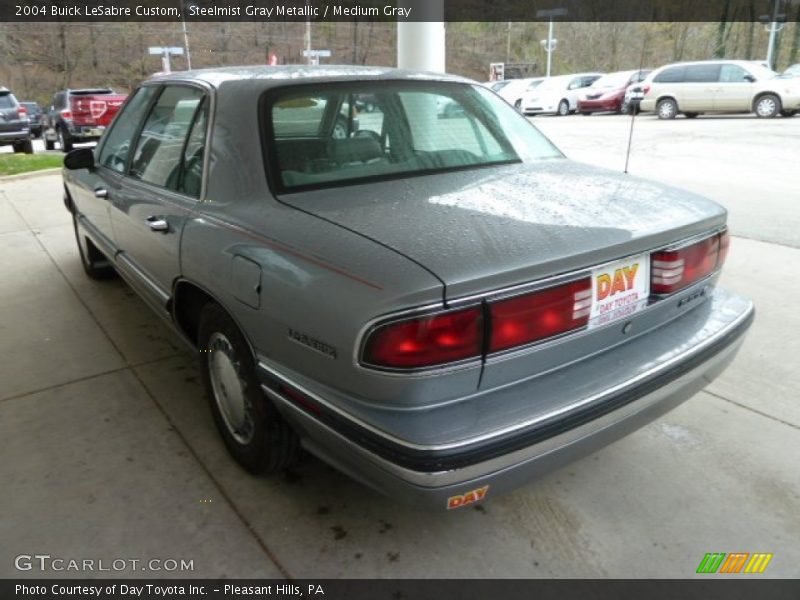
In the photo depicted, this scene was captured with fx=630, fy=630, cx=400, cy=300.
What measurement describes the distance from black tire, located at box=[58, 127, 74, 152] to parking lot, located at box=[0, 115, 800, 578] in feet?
46.7

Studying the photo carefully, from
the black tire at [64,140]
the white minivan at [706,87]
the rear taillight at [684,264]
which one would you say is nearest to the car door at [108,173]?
the rear taillight at [684,264]

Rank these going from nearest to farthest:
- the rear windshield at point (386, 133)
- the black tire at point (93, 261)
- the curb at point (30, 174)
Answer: the rear windshield at point (386, 133), the black tire at point (93, 261), the curb at point (30, 174)

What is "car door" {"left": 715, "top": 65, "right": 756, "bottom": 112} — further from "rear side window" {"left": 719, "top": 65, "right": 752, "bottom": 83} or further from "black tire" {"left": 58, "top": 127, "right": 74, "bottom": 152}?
"black tire" {"left": 58, "top": 127, "right": 74, "bottom": 152}

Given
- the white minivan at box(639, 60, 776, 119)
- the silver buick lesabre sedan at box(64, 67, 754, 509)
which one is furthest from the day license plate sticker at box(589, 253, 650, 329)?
the white minivan at box(639, 60, 776, 119)

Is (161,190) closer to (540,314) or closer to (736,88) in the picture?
(540,314)

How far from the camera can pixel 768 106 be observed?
15992 millimetres

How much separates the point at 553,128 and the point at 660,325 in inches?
610

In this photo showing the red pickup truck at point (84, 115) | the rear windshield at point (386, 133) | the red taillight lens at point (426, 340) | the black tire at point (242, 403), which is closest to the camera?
the red taillight lens at point (426, 340)

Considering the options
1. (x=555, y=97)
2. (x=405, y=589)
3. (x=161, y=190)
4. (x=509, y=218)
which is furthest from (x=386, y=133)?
(x=555, y=97)

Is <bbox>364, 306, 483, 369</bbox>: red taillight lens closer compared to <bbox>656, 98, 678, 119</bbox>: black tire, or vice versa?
<bbox>364, 306, 483, 369</bbox>: red taillight lens

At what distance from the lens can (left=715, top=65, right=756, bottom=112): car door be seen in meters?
16.1

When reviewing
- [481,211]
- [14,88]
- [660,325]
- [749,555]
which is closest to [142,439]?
[481,211]

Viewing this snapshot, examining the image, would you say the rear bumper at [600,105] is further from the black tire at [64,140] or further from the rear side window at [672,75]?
the black tire at [64,140]

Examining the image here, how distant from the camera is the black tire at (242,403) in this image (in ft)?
7.25
